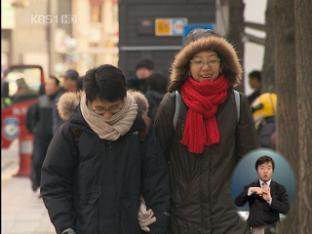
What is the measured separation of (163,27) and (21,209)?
3.62 m

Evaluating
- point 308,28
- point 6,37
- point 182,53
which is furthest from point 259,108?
point 6,37

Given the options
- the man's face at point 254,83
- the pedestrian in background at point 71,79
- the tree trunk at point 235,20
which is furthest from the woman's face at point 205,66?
the tree trunk at point 235,20

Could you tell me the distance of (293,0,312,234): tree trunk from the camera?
5.18 metres

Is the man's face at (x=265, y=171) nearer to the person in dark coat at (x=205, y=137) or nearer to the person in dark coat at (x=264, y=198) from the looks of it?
the person in dark coat at (x=264, y=198)

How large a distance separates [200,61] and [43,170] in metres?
0.90

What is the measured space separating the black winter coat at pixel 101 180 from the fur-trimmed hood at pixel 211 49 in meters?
0.30

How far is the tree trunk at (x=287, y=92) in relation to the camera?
5.95 m

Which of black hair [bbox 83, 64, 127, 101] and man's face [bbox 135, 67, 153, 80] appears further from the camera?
man's face [bbox 135, 67, 153, 80]

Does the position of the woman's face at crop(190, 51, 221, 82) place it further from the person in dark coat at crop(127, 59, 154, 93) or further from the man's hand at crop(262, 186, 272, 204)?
the person in dark coat at crop(127, 59, 154, 93)

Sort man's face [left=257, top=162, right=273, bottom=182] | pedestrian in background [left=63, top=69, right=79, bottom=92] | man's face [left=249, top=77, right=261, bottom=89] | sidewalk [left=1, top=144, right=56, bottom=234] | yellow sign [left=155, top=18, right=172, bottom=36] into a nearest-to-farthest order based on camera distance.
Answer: man's face [left=257, top=162, right=273, bottom=182]
pedestrian in background [left=63, top=69, right=79, bottom=92]
sidewalk [left=1, top=144, right=56, bottom=234]
man's face [left=249, top=77, right=261, bottom=89]
yellow sign [left=155, top=18, right=172, bottom=36]

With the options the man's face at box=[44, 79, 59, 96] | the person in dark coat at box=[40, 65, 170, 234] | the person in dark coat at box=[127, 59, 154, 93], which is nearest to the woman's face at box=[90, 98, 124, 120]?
the person in dark coat at box=[40, 65, 170, 234]

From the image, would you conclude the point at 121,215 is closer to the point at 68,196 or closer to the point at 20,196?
the point at 68,196

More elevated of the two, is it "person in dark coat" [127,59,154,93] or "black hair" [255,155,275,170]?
"black hair" [255,155,275,170]

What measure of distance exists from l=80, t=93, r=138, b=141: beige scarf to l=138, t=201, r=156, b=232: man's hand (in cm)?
37
